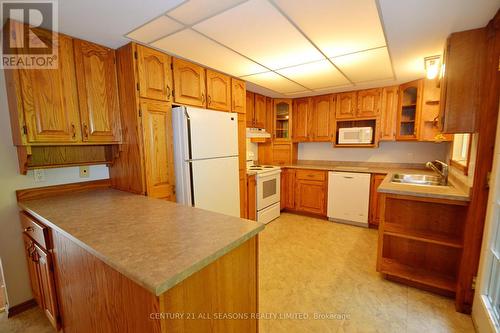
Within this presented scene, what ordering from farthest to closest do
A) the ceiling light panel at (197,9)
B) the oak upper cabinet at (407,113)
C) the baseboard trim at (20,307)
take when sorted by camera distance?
the oak upper cabinet at (407,113) → the baseboard trim at (20,307) → the ceiling light panel at (197,9)

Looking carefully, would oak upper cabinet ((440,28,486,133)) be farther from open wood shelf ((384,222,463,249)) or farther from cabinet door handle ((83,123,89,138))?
cabinet door handle ((83,123,89,138))

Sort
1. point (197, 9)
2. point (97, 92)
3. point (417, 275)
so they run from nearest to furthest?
point (197, 9), point (97, 92), point (417, 275)

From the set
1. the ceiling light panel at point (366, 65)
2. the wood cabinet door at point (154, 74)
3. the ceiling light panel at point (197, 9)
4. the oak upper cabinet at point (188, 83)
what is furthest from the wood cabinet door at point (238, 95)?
the ceiling light panel at point (197, 9)

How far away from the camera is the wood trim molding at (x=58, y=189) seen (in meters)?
1.73

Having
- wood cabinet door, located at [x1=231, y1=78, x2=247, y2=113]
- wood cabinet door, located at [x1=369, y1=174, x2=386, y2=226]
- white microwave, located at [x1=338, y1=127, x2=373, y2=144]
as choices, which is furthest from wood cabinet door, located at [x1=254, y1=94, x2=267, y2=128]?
wood cabinet door, located at [x1=369, y1=174, x2=386, y2=226]

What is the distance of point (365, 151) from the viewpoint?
388cm

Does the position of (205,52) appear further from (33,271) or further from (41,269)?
(33,271)

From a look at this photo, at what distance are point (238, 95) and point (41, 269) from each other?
98.1 inches

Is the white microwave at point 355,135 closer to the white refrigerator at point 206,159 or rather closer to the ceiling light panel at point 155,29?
the white refrigerator at point 206,159

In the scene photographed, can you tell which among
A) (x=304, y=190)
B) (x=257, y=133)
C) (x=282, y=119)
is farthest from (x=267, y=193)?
(x=282, y=119)

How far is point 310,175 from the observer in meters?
3.82

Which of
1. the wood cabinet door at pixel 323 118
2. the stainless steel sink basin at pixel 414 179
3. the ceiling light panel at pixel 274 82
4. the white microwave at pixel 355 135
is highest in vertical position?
the ceiling light panel at pixel 274 82

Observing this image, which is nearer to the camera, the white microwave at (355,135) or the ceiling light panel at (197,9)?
the ceiling light panel at (197,9)

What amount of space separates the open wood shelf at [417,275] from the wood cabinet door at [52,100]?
9.71 feet
